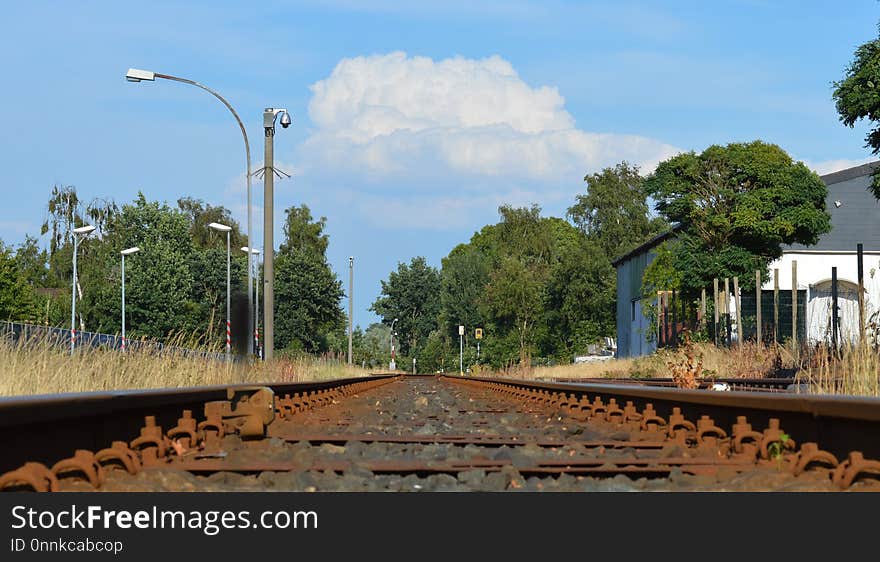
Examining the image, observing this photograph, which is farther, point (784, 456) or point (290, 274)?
point (290, 274)

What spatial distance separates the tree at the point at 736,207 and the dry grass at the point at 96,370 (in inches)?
1275

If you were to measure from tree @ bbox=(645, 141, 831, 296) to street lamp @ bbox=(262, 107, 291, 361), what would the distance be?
26.6 metres

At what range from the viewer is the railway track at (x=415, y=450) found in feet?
14.1

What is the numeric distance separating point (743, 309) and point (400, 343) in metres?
109

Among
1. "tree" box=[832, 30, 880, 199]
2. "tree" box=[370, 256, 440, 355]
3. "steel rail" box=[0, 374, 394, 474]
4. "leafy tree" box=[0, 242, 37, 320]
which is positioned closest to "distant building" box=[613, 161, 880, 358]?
"tree" box=[832, 30, 880, 199]

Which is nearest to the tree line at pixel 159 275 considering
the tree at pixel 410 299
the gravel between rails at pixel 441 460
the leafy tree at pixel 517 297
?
the leafy tree at pixel 517 297

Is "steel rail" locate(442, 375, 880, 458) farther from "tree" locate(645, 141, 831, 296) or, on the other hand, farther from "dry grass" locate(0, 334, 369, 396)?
"tree" locate(645, 141, 831, 296)

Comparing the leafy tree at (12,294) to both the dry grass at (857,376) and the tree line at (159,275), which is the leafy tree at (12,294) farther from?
the dry grass at (857,376)

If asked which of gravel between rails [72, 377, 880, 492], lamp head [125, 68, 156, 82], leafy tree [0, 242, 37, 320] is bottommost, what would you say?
gravel between rails [72, 377, 880, 492]

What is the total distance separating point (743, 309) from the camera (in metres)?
37.3

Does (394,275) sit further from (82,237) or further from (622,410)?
(622,410)

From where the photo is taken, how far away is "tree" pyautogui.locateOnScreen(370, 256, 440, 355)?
459 ft
